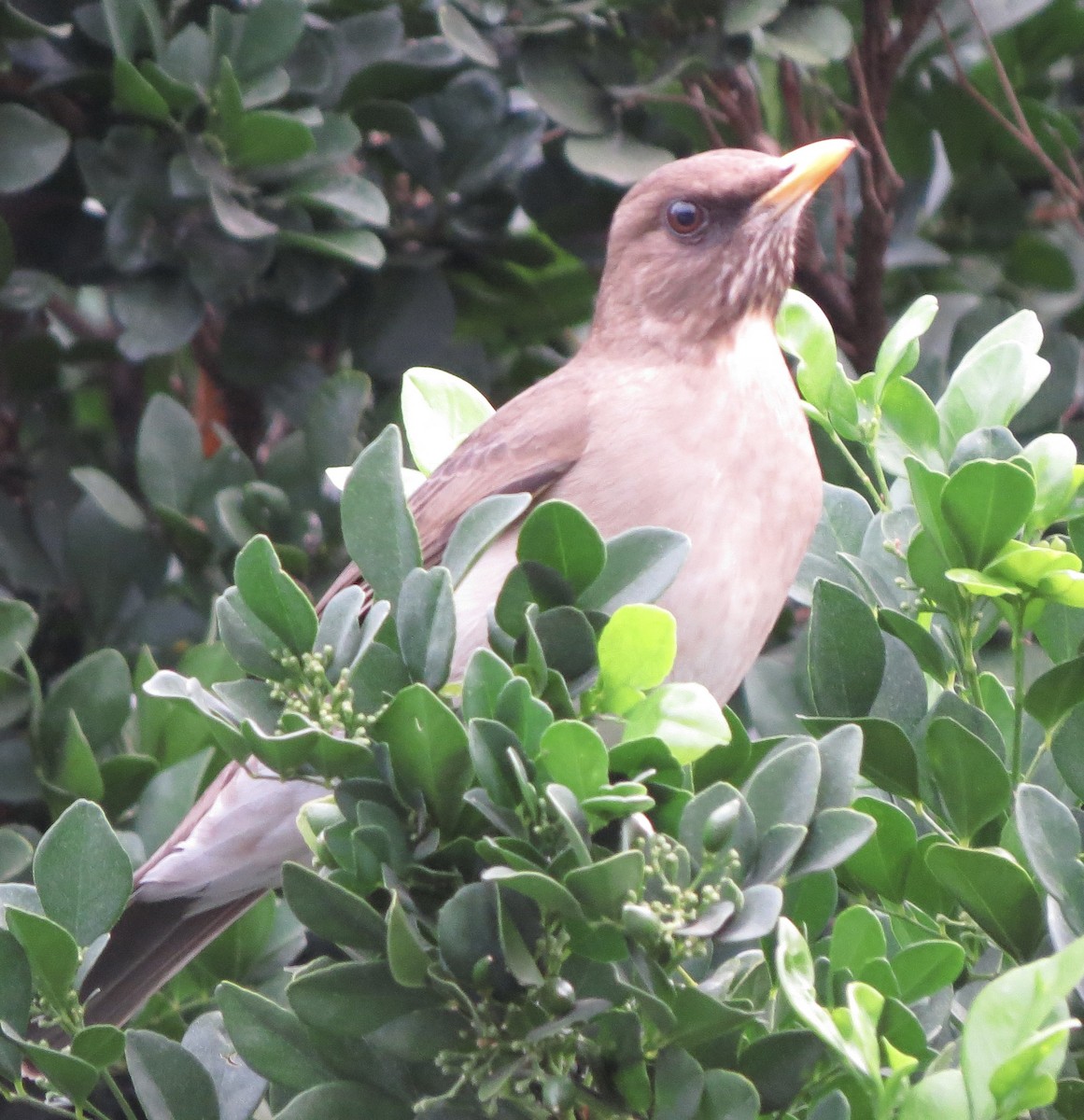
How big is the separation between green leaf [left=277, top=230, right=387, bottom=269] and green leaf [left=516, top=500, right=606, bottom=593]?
167 cm

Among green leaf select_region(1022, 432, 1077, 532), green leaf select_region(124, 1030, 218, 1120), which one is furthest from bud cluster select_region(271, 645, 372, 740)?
green leaf select_region(1022, 432, 1077, 532)

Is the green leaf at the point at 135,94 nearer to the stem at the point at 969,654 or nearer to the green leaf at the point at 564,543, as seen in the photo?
the green leaf at the point at 564,543

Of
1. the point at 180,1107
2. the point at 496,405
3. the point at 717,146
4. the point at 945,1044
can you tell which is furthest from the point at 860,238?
the point at 180,1107

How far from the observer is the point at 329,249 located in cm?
329

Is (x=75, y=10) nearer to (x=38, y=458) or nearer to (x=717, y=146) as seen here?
(x=38, y=458)

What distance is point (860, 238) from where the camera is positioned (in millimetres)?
3691

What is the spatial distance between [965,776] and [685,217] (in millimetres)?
1784

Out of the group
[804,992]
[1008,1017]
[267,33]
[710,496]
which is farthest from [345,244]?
[1008,1017]

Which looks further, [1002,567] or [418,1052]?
[1002,567]

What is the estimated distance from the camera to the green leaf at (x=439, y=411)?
2729 mm

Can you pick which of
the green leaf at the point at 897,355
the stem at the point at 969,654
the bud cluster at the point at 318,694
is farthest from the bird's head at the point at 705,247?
the bud cluster at the point at 318,694

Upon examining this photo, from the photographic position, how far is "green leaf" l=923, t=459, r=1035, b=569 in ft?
5.96

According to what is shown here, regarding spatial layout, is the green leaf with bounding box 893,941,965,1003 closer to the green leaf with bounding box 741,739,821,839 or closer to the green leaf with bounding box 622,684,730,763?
the green leaf with bounding box 741,739,821,839

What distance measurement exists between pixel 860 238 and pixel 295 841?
180 centimetres
